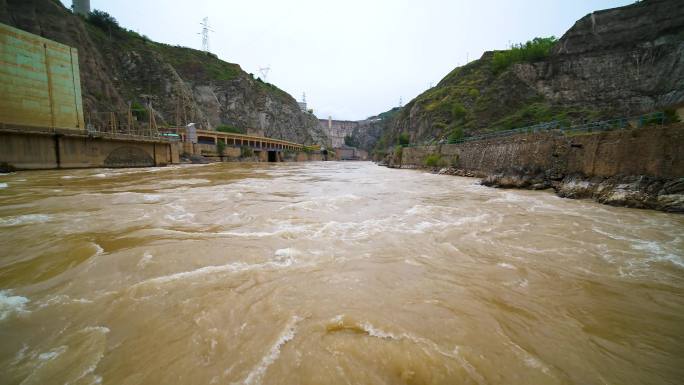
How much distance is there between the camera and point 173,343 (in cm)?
248

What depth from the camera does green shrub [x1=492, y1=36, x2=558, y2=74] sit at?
51.3m

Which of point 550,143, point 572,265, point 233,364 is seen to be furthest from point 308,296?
point 550,143

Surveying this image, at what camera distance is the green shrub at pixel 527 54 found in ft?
168

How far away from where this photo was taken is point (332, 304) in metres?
3.24

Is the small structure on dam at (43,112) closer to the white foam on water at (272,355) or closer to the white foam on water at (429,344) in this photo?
the white foam on water at (272,355)

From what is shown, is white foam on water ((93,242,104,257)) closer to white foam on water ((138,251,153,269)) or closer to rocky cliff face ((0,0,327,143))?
white foam on water ((138,251,153,269))

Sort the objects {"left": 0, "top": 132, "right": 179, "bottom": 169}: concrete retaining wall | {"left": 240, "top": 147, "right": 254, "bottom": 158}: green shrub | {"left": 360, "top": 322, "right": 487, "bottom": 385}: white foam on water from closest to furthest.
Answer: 1. {"left": 360, "top": 322, "right": 487, "bottom": 385}: white foam on water
2. {"left": 0, "top": 132, "right": 179, "bottom": 169}: concrete retaining wall
3. {"left": 240, "top": 147, "right": 254, "bottom": 158}: green shrub

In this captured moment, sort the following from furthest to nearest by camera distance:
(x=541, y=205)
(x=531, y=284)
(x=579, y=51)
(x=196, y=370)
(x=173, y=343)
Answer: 1. (x=579, y=51)
2. (x=541, y=205)
3. (x=531, y=284)
4. (x=173, y=343)
5. (x=196, y=370)

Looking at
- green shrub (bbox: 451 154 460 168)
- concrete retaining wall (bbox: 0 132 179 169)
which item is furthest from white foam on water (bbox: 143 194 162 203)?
green shrub (bbox: 451 154 460 168)

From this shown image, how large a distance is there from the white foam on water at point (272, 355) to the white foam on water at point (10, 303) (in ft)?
9.05

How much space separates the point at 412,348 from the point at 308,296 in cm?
140

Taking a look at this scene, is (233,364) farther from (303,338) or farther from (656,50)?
(656,50)

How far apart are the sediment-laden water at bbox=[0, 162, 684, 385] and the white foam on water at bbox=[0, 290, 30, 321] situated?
0.02 meters

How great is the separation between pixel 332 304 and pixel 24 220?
816cm
